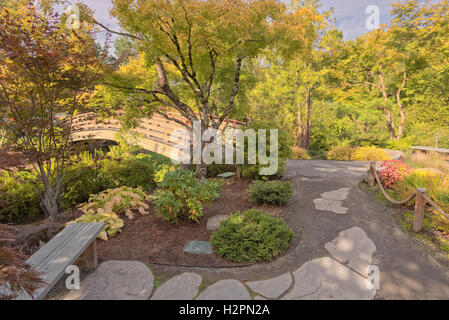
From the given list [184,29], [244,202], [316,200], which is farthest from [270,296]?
[184,29]

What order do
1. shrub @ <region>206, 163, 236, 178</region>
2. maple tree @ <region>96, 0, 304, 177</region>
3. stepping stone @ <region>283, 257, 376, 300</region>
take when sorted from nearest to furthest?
stepping stone @ <region>283, 257, 376, 300</region> < maple tree @ <region>96, 0, 304, 177</region> < shrub @ <region>206, 163, 236, 178</region>

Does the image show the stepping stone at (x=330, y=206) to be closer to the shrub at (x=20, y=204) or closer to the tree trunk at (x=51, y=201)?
the tree trunk at (x=51, y=201)

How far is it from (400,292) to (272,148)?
4.86 meters

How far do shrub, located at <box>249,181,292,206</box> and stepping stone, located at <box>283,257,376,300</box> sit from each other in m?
1.95

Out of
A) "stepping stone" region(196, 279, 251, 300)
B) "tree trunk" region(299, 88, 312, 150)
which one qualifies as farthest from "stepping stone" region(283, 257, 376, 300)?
"tree trunk" region(299, 88, 312, 150)

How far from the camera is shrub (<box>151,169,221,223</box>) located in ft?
14.0

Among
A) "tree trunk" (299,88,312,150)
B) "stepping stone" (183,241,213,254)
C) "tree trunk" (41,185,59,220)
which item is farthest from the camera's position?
"tree trunk" (299,88,312,150)

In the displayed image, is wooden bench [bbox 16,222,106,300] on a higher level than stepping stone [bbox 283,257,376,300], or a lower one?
higher

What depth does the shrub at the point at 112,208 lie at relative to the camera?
421cm

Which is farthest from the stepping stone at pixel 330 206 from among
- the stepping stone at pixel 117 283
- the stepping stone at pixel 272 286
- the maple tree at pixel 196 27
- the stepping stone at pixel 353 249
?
the maple tree at pixel 196 27

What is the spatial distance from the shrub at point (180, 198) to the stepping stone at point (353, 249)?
2219mm

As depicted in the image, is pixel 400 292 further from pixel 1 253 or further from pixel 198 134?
pixel 198 134

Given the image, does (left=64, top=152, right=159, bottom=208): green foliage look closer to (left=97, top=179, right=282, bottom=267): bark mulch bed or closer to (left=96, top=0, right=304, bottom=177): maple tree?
(left=97, top=179, right=282, bottom=267): bark mulch bed

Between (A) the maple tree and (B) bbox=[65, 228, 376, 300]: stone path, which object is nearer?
(B) bbox=[65, 228, 376, 300]: stone path
